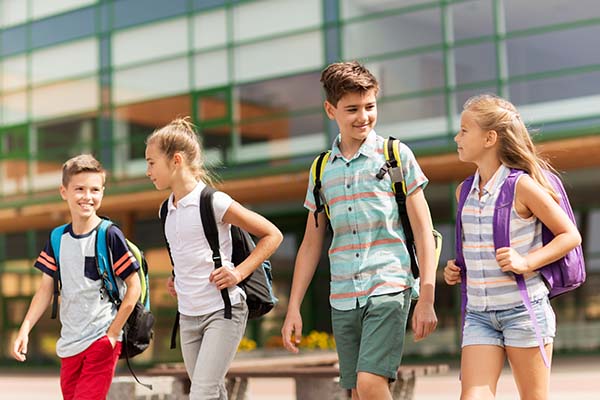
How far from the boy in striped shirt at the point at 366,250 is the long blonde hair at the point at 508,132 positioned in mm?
416

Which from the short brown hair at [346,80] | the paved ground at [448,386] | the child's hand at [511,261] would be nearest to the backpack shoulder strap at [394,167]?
the short brown hair at [346,80]

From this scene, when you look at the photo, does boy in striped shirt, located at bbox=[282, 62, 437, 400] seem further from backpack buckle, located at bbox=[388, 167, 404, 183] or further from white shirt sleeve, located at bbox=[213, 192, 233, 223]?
white shirt sleeve, located at bbox=[213, 192, 233, 223]

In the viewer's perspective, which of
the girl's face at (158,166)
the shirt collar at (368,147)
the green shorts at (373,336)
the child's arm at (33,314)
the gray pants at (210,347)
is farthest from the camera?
the child's arm at (33,314)

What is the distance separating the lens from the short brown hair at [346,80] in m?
4.91

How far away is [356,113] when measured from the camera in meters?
4.99

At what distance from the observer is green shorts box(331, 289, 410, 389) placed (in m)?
4.74

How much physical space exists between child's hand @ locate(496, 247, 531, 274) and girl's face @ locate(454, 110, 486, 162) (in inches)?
22.0

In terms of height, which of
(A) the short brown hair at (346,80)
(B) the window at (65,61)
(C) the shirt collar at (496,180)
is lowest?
(C) the shirt collar at (496,180)

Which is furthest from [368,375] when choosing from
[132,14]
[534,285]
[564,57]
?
[132,14]

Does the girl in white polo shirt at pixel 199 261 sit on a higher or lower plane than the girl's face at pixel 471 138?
lower

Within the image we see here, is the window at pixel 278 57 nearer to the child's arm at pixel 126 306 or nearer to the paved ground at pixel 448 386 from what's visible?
the paved ground at pixel 448 386

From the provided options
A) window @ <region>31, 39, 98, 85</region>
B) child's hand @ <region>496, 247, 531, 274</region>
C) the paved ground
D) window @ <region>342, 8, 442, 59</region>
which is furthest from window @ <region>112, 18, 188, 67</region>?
child's hand @ <region>496, 247, 531, 274</region>

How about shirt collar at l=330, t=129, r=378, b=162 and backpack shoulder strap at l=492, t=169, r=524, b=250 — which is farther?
shirt collar at l=330, t=129, r=378, b=162

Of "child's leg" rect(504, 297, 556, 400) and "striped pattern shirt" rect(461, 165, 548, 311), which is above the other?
"striped pattern shirt" rect(461, 165, 548, 311)
